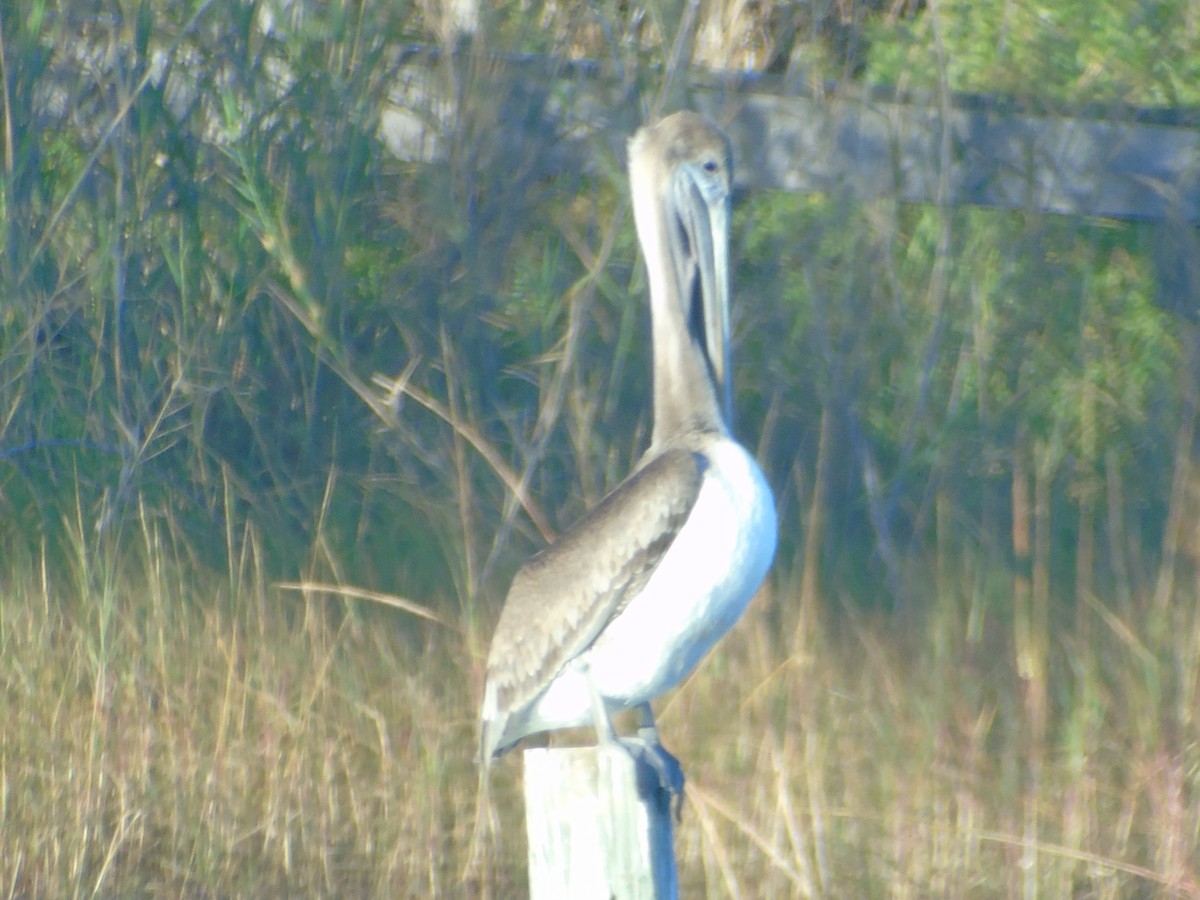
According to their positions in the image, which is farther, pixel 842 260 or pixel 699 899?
pixel 842 260

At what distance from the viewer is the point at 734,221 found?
5.82 m

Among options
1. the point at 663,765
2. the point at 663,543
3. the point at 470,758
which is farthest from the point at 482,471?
the point at 663,765

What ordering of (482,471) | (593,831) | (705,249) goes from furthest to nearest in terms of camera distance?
(482,471)
(705,249)
(593,831)

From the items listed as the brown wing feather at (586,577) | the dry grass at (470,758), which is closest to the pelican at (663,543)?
the brown wing feather at (586,577)

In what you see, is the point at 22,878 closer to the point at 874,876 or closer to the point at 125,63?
the point at 874,876

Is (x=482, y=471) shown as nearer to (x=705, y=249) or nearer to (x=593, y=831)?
(x=705, y=249)

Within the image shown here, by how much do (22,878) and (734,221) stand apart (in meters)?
3.22

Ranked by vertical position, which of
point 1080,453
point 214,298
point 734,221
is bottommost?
point 1080,453

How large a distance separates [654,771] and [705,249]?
1105mm

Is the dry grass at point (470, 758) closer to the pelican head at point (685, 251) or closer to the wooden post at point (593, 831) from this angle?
the pelican head at point (685, 251)

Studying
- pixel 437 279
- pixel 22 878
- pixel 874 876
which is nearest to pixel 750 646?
pixel 874 876

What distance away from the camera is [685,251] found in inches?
130

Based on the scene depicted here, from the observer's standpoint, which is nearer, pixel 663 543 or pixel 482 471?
pixel 663 543

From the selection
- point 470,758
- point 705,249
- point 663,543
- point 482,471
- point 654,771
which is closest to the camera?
point 654,771
